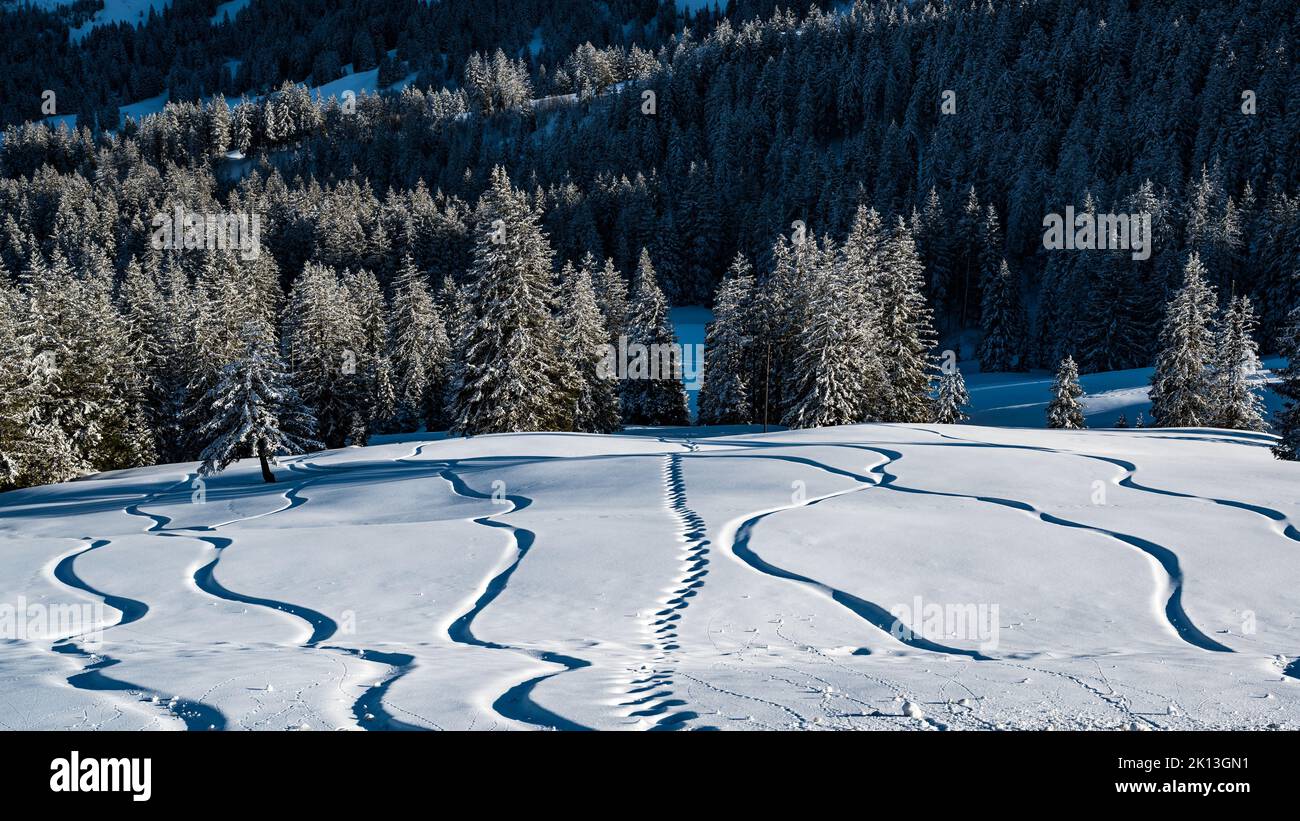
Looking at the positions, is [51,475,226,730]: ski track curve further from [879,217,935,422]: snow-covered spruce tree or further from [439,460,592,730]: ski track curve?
[879,217,935,422]: snow-covered spruce tree

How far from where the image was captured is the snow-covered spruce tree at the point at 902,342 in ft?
134

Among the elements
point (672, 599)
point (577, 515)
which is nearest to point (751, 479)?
point (577, 515)

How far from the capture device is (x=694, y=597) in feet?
32.6

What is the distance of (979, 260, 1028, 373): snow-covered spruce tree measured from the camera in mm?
72938

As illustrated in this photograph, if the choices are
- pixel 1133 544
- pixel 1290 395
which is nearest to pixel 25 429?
pixel 1133 544

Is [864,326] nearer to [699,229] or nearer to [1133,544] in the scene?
[1133,544]

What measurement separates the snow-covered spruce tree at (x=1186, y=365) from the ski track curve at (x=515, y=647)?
40294 millimetres

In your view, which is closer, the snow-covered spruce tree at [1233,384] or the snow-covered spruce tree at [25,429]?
the snow-covered spruce tree at [25,429]

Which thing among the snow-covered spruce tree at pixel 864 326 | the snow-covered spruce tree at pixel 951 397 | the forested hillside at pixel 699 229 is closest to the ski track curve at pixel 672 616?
the forested hillside at pixel 699 229

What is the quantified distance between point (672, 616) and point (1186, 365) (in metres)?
44.7

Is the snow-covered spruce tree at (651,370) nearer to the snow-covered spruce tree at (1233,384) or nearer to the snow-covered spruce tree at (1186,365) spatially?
the snow-covered spruce tree at (1186,365)

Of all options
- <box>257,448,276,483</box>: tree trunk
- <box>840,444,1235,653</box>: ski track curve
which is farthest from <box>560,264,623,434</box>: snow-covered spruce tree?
<box>840,444,1235,653</box>: ski track curve
